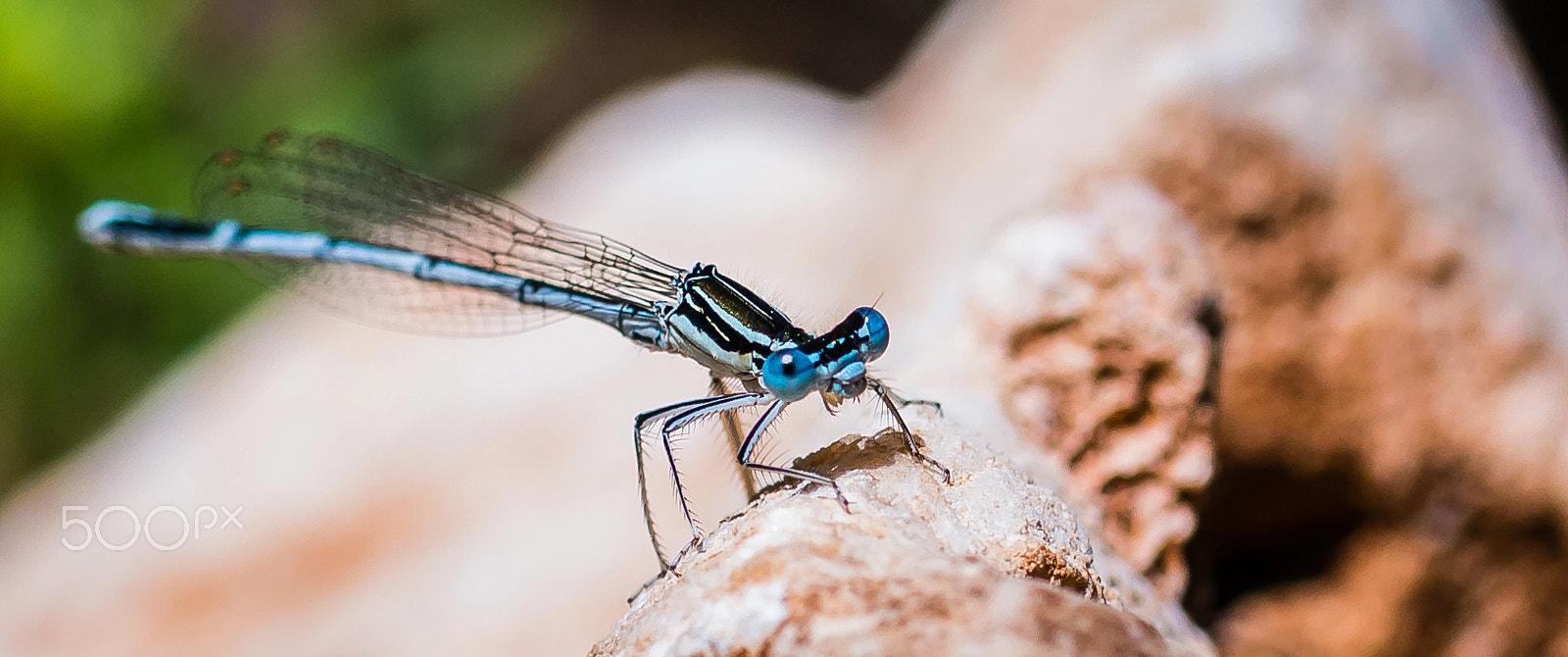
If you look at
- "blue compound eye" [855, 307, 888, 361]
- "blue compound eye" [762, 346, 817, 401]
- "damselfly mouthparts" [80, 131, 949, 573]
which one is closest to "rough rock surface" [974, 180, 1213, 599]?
"blue compound eye" [855, 307, 888, 361]

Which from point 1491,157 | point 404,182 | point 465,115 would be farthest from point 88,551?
point 1491,157

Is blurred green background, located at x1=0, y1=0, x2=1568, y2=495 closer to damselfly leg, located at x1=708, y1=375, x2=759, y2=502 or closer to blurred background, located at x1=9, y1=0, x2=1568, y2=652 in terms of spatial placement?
blurred background, located at x1=9, y1=0, x2=1568, y2=652

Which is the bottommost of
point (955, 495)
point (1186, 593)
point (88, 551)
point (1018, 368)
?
point (1186, 593)

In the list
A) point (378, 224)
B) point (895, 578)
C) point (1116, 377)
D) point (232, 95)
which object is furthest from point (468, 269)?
point (232, 95)

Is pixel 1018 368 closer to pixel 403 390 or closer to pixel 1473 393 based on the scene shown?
pixel 1473 393

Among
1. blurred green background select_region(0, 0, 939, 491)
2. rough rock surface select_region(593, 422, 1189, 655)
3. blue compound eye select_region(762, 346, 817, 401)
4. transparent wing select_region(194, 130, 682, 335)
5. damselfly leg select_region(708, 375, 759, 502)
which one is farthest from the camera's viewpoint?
blurred green background select_region(0, 0, 939, 491)

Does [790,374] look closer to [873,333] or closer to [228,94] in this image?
[873,333]
